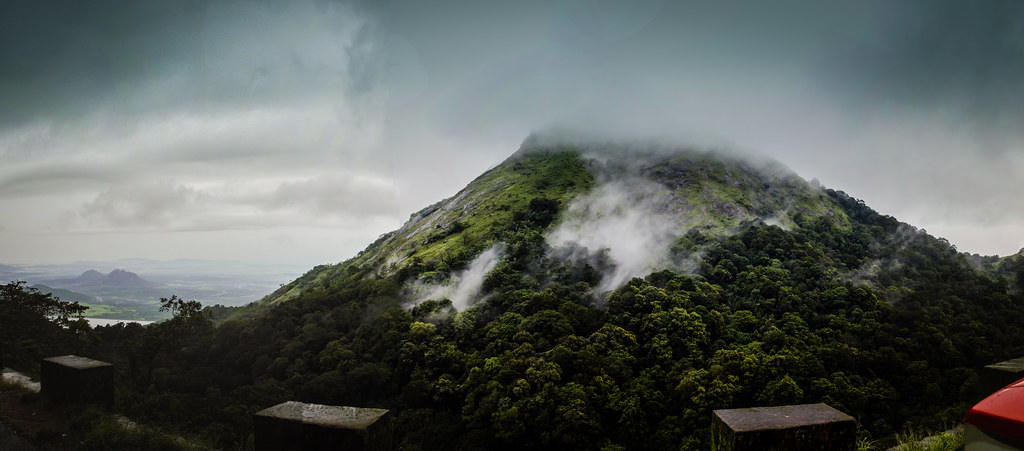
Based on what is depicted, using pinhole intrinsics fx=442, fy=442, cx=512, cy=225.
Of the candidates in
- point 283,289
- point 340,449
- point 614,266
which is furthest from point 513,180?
point 340,449

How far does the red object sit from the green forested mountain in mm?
22367

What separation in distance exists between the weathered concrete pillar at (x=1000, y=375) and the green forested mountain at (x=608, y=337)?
59.1 ft

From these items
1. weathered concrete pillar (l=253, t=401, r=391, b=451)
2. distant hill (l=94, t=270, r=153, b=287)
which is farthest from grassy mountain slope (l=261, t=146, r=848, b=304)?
distant hill (l=94, t=270, r=153, b=287)

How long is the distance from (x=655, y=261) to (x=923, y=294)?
25892 mm

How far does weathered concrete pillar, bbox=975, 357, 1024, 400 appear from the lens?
620 centimetres

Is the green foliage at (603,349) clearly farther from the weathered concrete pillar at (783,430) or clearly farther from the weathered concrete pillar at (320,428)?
the weathered concrete pillar at (783,430)

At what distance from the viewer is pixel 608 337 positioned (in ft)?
117

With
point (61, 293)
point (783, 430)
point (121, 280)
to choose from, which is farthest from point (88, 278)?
point (783, 430)

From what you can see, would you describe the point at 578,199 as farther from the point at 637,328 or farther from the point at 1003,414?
the point at 1003,414

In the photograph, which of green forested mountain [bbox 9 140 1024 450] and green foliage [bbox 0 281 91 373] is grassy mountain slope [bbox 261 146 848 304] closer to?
green forested mountain [bbox 9 140 1024 450]

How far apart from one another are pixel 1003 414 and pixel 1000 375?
5215mm

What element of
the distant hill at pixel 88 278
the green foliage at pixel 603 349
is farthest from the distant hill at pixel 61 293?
the distant hill at pixel 88 278

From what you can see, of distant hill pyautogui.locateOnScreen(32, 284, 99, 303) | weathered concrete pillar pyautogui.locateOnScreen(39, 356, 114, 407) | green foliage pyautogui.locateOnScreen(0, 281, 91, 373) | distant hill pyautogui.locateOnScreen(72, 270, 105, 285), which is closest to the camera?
weathered concrete pillar pyautogui.locateOnScreen(39, 356, 114, 407)

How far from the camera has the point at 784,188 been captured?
7950 centimetres
